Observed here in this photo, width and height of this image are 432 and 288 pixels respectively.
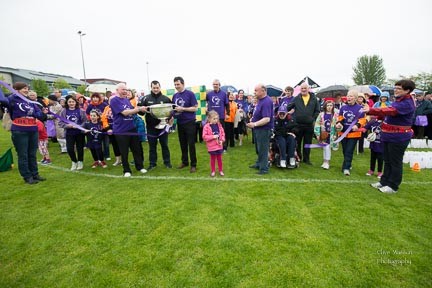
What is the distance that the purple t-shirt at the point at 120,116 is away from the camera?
5325 mm

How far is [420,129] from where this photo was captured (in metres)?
11.0

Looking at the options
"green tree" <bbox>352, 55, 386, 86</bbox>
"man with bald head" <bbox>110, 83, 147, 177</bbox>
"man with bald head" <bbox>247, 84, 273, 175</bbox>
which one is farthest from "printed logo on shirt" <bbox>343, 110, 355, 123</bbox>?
"green tree" <bbox>352, 55, 386, 86</bbox>

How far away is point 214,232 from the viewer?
318cm

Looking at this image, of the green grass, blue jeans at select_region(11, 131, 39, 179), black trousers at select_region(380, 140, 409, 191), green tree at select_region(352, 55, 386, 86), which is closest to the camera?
the green grass

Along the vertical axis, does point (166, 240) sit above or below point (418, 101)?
below

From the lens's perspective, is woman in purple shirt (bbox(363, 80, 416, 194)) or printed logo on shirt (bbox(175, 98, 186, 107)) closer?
woman in purple shirt (bbox(363, 80, 416, 194))

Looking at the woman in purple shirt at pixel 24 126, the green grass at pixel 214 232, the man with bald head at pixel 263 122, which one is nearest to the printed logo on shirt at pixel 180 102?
the man with bald head at pixel 263 122

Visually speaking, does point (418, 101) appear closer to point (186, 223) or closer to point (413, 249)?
point (413, 249)

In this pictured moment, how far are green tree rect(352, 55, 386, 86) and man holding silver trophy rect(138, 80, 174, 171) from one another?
6223 cm

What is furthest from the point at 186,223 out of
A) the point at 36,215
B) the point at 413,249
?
the point at 413,249

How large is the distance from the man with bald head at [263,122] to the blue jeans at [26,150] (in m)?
4.66

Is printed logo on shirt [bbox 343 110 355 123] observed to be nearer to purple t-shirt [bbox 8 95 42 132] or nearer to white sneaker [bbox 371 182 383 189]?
white sneaker [bbox 371 182 383 189]

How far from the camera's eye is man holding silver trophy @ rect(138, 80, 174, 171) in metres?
5.34

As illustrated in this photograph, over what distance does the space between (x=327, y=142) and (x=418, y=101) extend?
758 centimetres
